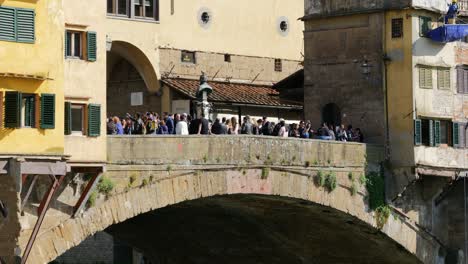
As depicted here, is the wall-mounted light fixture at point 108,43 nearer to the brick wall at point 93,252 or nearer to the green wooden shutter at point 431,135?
the green wooden shutter at point 431,135

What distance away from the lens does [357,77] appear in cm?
6894

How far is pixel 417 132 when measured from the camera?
67125mm

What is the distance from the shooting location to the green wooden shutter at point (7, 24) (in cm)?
5106

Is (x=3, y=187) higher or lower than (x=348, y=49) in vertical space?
lower

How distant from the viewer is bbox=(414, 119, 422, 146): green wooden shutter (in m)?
67.1

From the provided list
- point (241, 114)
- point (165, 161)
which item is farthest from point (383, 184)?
point (165, 161)

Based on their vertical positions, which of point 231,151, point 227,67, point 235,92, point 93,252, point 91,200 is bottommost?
point 93,252

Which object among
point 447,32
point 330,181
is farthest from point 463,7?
point 330,181

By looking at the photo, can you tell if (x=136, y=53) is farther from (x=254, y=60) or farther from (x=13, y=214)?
(x=13, y=214)

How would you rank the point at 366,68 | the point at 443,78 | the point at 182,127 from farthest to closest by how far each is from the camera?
the point at 443,78 → the point at 366,68 → the point at 182,127

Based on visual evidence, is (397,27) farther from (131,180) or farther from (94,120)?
(94,120)

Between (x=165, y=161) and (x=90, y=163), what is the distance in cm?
410

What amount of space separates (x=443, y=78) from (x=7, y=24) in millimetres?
22665

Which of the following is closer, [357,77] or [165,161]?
[165,161]
